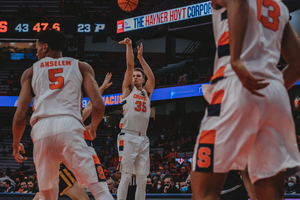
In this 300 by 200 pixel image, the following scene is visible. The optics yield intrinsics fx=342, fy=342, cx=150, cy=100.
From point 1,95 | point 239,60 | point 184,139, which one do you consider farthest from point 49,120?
point 1,95

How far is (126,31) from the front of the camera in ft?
61.8

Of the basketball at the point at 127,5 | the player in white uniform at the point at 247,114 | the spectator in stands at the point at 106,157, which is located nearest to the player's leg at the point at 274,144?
the player in white uniform at the point at 247,114

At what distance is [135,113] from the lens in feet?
17.2

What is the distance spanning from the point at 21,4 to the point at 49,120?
24060 mm

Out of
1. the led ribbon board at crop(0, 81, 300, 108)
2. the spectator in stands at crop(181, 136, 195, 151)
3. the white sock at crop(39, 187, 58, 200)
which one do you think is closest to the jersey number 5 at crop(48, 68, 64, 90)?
the white sock at crop(39, 187, 58, 200)

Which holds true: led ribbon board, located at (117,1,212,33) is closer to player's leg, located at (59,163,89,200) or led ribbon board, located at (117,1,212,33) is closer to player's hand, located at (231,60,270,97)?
player's leg, located at (59,163,89,200)

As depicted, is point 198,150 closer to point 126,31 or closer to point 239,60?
point 239,60

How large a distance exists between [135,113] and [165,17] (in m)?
13.0

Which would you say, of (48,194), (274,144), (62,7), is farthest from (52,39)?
(62,7)

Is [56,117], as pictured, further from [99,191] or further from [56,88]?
[99,191]

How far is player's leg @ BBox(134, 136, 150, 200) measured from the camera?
481 cm

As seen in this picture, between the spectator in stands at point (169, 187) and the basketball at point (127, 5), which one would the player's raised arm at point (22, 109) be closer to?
the spectator in stands at point (169, 187)

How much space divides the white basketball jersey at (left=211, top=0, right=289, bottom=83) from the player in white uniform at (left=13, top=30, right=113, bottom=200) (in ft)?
4.54

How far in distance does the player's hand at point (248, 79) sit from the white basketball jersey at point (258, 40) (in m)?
0.10
